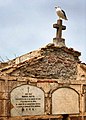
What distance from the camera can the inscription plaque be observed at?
747cm

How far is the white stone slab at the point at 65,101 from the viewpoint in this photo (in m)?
7.93

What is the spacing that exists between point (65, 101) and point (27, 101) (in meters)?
1.11

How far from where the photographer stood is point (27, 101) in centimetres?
757

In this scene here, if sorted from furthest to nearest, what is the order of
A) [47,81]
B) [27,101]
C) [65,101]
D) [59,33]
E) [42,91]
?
1. [59,33]
2. [65,101]
3. [47,81]
4. [42,91]
5. [27,101]

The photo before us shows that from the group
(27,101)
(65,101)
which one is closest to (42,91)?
(27,101)

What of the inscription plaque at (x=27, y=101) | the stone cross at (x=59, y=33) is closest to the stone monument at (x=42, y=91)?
the inscription plaque at (x=27, y=101)

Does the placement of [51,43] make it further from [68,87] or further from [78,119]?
[78,119]

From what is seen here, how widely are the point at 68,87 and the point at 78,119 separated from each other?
917 mm

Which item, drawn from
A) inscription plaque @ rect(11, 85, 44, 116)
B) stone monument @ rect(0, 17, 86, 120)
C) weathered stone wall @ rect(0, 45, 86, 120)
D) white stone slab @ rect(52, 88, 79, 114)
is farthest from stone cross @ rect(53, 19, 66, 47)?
inscription plaque @ rect(11, 85, 44, 116)

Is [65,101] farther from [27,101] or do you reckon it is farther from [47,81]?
[27,101]

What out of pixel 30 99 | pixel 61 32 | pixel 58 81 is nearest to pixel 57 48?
pixel 61 32

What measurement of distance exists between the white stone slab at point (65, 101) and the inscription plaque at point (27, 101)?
0.39m

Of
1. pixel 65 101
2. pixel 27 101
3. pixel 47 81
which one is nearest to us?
pixel 27 101

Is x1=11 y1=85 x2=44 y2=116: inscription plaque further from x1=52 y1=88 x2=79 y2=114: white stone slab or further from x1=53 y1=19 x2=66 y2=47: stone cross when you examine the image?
x1=53 y1=19 x2=66 y2=47: stone cross
